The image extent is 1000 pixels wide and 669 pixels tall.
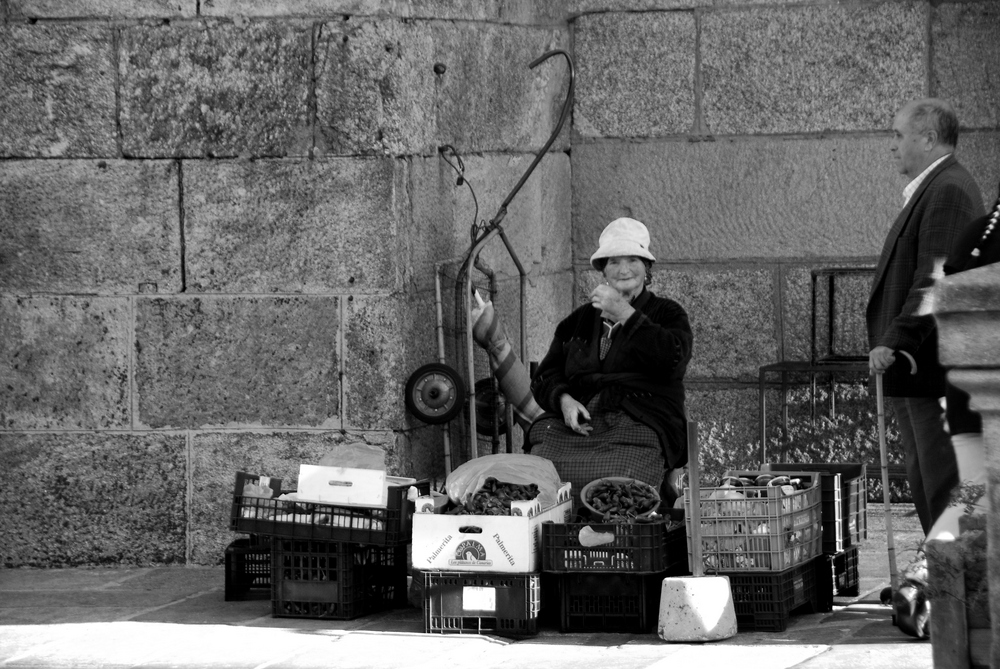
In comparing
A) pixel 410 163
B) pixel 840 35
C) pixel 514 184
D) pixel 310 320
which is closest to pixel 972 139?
pixel 840 35

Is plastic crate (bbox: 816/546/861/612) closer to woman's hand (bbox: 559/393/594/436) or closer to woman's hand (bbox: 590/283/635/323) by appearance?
woman's hand (bbox: 559/393/594/436)

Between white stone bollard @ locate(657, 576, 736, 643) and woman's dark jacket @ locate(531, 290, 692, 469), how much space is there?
1113 millimetres

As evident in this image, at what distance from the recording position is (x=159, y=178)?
6.54 meters

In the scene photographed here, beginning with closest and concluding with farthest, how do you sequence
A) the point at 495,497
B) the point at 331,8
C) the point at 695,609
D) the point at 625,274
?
the point at 695,609 < the point at 495,497 < the point at 625,274 < the point at 331,8

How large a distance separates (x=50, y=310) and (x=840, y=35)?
3899mm

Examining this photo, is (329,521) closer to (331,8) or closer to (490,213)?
(331,8)

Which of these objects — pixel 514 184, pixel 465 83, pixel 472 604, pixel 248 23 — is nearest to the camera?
pixel 472 604

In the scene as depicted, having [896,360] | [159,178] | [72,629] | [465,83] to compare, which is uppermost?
[465,83]

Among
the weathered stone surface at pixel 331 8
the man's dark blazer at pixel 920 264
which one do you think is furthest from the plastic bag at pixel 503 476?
the weathered stone surface at pixel 331 8

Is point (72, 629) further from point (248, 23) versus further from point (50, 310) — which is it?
point (248, 23)

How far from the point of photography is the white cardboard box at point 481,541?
17.1 feet

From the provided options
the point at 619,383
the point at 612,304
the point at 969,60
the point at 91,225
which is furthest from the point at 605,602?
the point at 969,60

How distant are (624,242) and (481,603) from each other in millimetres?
1752

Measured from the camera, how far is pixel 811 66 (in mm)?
7676
